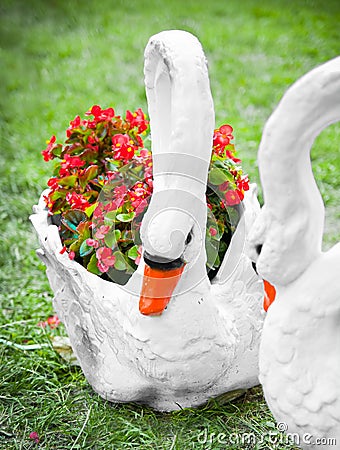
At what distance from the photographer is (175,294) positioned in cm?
181

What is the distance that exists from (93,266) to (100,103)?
273 cm

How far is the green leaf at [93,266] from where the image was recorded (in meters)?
2.07

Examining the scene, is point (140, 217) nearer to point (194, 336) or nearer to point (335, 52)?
point (194, 336)

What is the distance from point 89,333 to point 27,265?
3.73 feet

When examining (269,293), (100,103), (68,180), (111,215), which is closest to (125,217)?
(111,215)

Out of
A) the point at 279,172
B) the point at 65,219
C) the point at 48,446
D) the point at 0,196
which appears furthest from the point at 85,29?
the point at 279,172

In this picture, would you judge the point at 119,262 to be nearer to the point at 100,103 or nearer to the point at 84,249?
the point at 84,249

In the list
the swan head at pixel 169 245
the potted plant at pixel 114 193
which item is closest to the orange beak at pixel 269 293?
the swan head at pixel 169 245

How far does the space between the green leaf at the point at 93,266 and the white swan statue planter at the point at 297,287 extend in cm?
72

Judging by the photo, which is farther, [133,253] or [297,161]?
[133,253]

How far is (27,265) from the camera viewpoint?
310 cm

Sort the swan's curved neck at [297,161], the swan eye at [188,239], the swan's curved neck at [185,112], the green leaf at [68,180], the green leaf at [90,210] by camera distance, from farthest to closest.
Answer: the green leaf at [68,180] < the green leaf at [90,210] < the swan eye at [188,239] < the swan's curved neck at [185,112] < the swan's curved neck at [297,161]

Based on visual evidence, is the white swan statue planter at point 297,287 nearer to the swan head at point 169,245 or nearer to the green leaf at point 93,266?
the swan head at point 169,245

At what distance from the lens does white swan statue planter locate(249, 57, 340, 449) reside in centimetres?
132
